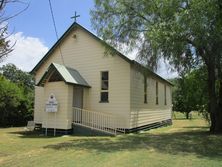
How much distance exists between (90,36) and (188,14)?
8.67 metres

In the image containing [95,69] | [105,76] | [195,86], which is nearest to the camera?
[105,76]

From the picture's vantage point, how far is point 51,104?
2034 centimetres

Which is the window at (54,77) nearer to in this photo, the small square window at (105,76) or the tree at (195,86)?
the small square window at (105,76)

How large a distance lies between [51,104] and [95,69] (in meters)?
3.85

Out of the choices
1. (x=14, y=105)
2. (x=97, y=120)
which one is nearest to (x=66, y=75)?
(x=97, y=120)

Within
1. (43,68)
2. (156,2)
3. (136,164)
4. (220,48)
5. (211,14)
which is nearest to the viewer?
(136,164)

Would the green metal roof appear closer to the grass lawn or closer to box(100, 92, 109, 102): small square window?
box(100, 92, 109, 102): small square window

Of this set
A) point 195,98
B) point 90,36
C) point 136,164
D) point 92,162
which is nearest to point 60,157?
point 92,162

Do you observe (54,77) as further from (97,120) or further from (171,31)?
(171,31)

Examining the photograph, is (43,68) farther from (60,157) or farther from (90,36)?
(60,157)

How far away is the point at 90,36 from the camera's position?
2239cm

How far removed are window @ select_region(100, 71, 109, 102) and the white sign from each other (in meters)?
3.18

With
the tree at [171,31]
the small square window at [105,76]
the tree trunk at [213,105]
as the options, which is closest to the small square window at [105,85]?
the small square window at [105,76]

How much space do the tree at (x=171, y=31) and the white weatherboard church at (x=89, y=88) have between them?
4.66 ft
